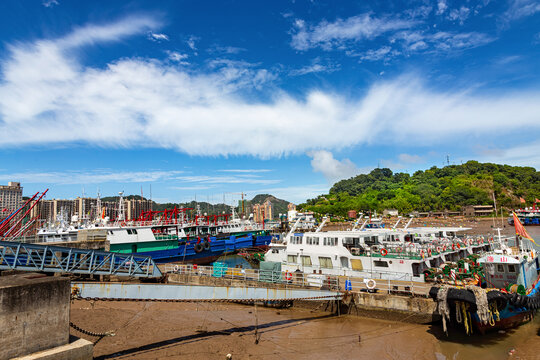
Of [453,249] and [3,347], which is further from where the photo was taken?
[453,249]

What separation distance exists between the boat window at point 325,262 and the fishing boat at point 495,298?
9.02 m

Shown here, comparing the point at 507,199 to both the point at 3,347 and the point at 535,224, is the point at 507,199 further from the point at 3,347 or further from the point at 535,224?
the point at 3,347

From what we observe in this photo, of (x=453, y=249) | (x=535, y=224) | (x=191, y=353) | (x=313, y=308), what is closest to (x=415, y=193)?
(x=535, y=224)

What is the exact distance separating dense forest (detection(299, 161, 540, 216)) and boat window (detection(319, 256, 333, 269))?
114 metres

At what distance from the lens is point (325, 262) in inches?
946

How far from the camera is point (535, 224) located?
94.8 m

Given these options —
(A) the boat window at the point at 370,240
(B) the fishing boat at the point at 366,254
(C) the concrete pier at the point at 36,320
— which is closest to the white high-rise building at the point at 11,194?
(B) the fishing boat at the point at 366,254

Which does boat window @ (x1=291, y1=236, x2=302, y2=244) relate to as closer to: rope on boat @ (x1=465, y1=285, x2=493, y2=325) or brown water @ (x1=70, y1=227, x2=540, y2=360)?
brown water @ (x1=70, y1=227, x2=540, y2=360)

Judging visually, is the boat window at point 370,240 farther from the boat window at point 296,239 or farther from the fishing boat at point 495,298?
the fishing boat at point 495,298

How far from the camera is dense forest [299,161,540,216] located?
126 metres

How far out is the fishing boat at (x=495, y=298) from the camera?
47.1 feet

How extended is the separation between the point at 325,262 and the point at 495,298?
11.5m

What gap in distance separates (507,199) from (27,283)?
15407 centimetres

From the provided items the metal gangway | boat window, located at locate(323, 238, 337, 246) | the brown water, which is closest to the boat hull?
the brown water
